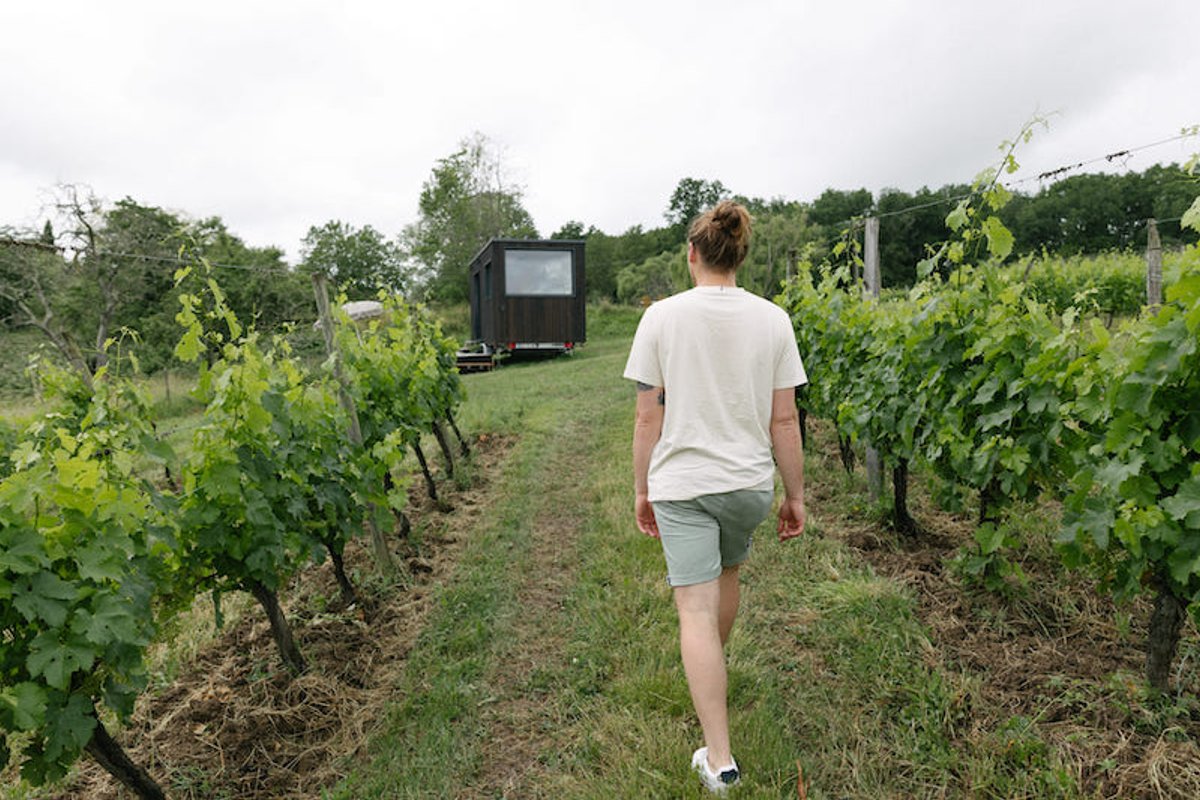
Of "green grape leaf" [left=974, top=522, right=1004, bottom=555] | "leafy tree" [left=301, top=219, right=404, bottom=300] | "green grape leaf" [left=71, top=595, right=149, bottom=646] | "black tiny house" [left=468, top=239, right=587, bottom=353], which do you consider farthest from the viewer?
"leafy tree" [left=301, top=219, right=404, bottom=300]

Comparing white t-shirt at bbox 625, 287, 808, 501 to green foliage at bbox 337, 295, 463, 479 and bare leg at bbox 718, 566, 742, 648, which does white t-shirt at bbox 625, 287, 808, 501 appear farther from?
green foliage at bbox 337, 295, 463, 479

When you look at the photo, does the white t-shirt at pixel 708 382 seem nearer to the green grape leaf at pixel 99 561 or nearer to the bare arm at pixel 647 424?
the bare arm at pixel 647 424

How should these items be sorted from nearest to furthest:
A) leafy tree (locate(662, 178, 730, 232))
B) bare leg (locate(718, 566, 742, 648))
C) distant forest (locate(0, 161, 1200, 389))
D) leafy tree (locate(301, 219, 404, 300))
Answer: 1. bare leg (locate(718, 566, 742, 648))
2. distant forest (locate(0, 161, 1200, 389))
3. leafy tree (locate(301, 219, 404, 300))
4. leafy tree (locate(662, 178, 730, 232))

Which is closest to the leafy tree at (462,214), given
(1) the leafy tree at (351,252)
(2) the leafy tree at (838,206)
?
(1) the leafy tree at (351,252)

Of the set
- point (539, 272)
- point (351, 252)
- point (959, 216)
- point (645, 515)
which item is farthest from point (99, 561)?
point (351, 252)

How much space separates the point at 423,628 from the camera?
3.37 meters

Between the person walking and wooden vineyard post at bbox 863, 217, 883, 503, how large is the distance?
8.92 ft

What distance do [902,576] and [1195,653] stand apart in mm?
1159

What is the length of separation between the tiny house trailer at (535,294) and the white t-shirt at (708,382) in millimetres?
14694

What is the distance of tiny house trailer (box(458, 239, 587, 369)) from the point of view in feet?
54.4

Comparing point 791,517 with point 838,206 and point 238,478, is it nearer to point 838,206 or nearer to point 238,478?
point 238,478

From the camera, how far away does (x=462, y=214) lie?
3272 cm

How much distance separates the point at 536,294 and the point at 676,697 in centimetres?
1491

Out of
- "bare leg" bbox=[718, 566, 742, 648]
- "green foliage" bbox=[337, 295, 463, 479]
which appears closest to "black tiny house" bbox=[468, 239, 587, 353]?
"green foliage" bbox=[337, 295, 463, 479]
